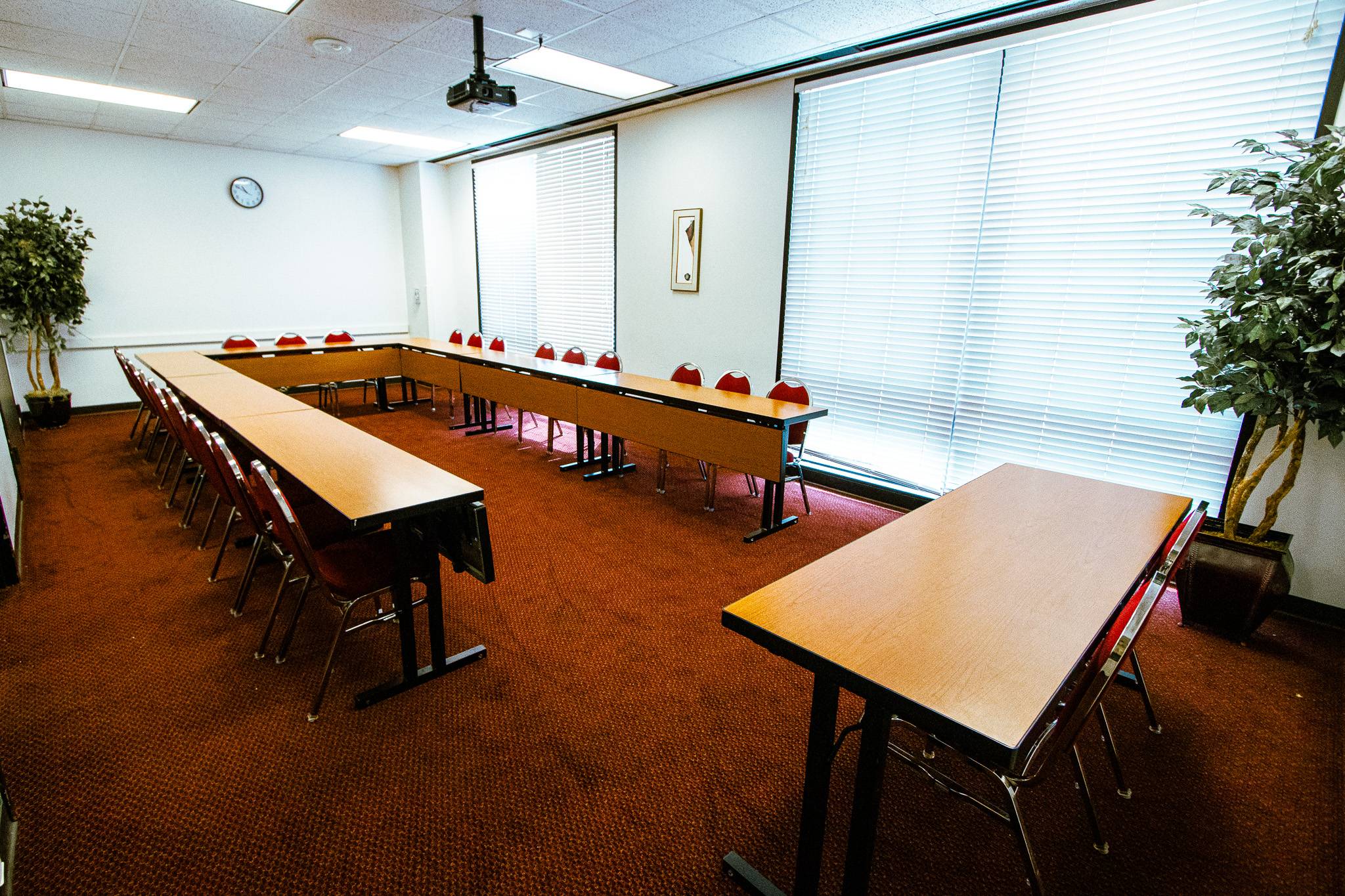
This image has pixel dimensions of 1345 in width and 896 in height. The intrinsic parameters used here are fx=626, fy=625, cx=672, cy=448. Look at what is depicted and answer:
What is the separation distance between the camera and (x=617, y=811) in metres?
1.79

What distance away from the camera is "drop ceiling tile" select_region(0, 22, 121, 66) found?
375 cm

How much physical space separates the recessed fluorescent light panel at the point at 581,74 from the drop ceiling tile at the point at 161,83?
8.11ft

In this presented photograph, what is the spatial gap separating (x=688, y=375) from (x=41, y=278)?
5751mm

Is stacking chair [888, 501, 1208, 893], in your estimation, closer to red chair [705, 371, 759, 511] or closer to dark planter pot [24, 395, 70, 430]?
red chair [705, 371, 759, 511]

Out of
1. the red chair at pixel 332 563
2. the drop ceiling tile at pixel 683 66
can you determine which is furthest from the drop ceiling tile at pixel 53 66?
the red chair at pixel 332 563

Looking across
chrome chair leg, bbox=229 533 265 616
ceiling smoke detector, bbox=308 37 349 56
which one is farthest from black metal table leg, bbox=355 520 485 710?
ceiling smoke detector, bbox=308 37 349 56

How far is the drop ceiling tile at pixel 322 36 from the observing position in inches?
145

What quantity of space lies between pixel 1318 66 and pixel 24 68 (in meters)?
7.70

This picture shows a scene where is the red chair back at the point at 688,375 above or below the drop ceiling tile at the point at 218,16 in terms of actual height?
below

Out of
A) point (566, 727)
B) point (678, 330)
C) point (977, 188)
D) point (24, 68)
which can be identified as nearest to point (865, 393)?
point (977, 188)

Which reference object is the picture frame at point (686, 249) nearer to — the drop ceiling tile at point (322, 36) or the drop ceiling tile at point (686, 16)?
the drop ceiling tile at point (686, 16)

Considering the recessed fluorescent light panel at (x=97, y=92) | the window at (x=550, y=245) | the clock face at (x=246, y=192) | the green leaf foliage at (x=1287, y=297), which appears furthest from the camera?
the clock face at (x=246, y=192)

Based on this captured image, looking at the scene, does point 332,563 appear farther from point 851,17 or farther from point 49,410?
point 49,410

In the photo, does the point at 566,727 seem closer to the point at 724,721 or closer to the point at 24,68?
the point at 724,721
